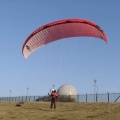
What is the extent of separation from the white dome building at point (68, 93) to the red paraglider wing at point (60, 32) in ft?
73.2

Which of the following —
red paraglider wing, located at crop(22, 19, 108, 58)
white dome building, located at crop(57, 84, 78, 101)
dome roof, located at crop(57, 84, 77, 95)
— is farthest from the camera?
dome roof, located at crop(57, 84, 77, 95)

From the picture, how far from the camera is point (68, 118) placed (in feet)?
68.1

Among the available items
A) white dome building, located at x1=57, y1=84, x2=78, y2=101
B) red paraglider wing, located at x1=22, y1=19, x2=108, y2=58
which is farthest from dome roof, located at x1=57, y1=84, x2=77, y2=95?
red paraglider wing, located at x1=22, y1=19, x2=108, y2=58

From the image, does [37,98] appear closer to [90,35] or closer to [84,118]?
[90,35]

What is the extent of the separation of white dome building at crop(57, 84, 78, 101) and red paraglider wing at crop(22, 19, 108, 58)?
2232 cm

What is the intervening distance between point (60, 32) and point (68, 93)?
24.6m

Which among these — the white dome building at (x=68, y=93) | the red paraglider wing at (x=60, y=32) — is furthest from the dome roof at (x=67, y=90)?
the red paraglider wing at (x=60, y=32)

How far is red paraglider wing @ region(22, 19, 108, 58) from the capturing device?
82.6ft

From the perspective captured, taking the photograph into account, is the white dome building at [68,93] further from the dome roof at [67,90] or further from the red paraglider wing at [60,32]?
the red paraglider wing at [60,32]

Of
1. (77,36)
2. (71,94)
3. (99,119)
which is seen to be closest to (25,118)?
(99,119)

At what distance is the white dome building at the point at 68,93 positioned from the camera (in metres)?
50.2

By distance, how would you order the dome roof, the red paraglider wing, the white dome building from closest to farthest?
the red paraglider wing
the white dome building
the dome roof

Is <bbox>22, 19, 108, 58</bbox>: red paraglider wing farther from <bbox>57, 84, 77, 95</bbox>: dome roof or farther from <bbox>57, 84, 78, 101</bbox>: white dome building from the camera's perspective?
<bbox>57, 84, 77, 95</bbox>: dome roof

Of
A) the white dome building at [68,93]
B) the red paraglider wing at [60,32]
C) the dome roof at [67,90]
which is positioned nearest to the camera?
the red paraglider wing at [60,32]
